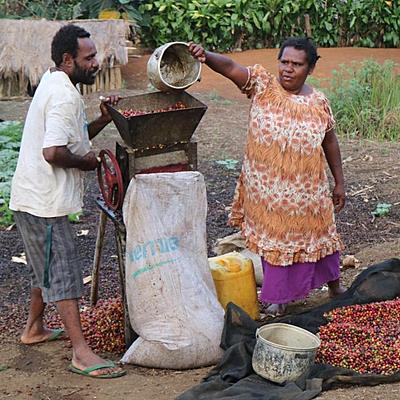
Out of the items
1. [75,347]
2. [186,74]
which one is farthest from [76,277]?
[186,74]

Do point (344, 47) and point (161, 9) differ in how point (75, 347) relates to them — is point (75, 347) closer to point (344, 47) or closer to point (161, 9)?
point (161, 9)

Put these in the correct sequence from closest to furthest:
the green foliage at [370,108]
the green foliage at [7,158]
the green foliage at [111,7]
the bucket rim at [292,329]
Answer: the bucket rim at [292,329] → the green foliage at [7,158] → the green foliage at [370,108] → the green foliage at [111,7]

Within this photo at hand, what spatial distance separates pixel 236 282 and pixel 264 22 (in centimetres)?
1224

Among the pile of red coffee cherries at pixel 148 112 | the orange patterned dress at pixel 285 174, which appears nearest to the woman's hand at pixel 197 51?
the pile of red coffee cherries at pixel 148 112

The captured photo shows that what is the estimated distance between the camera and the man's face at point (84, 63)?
4.70 meters

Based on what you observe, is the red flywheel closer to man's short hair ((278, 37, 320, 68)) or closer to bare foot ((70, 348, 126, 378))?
bare foot ((70, 348, 126, 378))

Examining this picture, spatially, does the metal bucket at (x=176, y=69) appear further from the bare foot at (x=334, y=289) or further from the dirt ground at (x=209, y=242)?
the bare foot at (x=334, y=289)

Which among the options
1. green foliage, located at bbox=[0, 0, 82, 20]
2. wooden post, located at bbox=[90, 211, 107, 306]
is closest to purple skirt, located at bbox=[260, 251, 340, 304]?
wooden post, located at bbox=[90, 211, 107, 306]

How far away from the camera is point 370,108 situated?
35.3 feet

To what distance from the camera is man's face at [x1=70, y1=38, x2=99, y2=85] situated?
185 inches

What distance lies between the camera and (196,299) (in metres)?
4.95

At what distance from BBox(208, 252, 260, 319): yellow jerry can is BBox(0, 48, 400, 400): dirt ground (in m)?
0.53

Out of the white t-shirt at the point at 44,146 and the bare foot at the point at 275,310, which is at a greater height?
the white t-shirt at the point at 44,146

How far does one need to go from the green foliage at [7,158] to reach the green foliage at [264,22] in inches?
261
